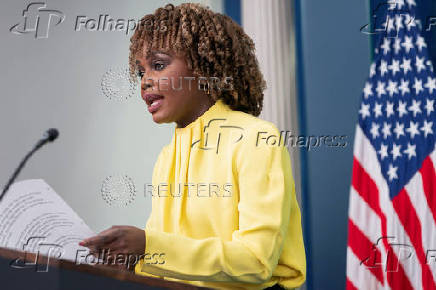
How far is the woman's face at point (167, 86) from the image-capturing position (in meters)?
1.48

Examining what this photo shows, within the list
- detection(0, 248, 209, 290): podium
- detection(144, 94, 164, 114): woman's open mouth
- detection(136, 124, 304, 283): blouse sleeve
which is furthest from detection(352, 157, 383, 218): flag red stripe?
detection(0, 248, 209, 290): podium

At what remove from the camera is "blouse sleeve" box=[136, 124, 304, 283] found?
113 centimetres

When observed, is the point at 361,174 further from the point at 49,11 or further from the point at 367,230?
the point at 49,11

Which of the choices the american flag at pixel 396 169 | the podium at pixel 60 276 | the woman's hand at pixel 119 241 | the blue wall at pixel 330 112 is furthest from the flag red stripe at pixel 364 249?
the podium at pixel 60 276

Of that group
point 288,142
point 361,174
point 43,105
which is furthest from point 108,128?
point 361,174

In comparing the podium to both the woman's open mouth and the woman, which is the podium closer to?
the woman

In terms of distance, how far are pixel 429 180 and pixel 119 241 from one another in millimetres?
1465

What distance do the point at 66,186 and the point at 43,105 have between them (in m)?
0.41

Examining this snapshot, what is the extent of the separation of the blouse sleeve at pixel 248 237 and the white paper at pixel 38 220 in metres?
0.14

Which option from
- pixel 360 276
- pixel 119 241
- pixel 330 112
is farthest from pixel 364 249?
pixel 119 241

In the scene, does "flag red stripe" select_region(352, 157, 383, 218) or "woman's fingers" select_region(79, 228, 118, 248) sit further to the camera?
"flag red stripe" select_region(352, 157, 383, 218)

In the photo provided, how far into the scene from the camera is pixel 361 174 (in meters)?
2.16

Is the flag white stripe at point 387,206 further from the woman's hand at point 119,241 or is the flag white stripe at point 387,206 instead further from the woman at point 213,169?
the woman's hand at point 119,241

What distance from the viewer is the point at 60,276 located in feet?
2.49
